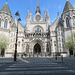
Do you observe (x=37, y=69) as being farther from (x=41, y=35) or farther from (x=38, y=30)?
(x=38, y=30)

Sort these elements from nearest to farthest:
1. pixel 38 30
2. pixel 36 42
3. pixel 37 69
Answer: pixel 37 69 < pixel 36 42 < pixel 38 30

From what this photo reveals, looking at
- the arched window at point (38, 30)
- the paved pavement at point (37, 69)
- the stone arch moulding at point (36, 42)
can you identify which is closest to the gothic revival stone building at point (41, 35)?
the stone arch moulding at point (36, 42)

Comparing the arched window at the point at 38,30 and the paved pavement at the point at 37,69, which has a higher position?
the arched window at the point at 38,30

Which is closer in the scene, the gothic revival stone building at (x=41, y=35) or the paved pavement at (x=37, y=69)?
the paved pavement at (x=37, y=69)

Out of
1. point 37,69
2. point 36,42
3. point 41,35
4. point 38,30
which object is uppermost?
point 38,30

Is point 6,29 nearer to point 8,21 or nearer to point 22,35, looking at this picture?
point 8,21

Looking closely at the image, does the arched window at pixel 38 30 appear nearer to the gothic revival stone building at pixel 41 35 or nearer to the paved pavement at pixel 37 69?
the gothic revival stone building at pixel 41 35

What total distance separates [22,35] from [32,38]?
15.7ft

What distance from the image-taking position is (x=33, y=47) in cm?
3447

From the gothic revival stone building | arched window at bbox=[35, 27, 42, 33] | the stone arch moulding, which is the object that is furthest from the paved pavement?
arched window at bbox=[35, 27, 42, 33]

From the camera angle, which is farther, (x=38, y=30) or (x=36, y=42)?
(x=38, y=30)

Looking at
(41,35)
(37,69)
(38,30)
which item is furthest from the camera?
(38,30)

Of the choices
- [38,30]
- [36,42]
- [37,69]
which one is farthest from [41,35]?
[37,69]

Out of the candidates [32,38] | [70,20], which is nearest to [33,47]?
[32,38]
